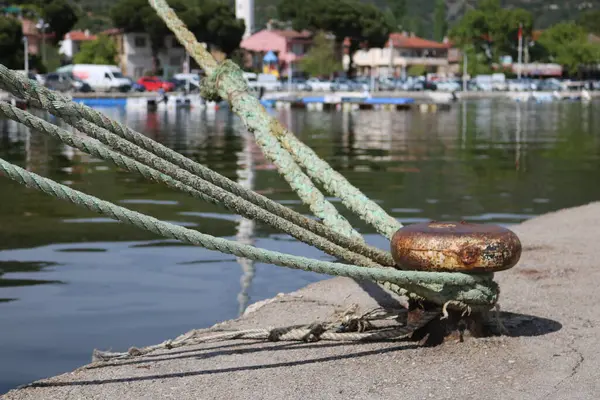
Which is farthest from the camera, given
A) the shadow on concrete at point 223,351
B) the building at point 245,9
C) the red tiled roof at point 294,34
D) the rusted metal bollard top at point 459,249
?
the red tiled roof at point 294,34

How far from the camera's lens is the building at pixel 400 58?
153250 millimetres

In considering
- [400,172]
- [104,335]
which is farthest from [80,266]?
[400,172]

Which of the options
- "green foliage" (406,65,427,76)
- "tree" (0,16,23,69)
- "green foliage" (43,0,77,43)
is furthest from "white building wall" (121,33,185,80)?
"green foliage" (406,65,427,76)

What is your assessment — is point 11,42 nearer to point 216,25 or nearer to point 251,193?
point 216,25

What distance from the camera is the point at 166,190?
15.8m

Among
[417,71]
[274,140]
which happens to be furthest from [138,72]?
[274,140]

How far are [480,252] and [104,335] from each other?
2.83m

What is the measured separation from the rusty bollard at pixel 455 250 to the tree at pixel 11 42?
8333 cm

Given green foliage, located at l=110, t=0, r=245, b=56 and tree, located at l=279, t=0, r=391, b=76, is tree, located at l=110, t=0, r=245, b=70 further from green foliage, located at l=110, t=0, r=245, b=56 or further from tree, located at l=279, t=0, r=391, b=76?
tree, located at l=279, t=0, r=391, b=76

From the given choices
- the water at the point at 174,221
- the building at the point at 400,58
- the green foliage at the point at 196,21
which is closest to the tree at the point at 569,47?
the building at the point at 400,58

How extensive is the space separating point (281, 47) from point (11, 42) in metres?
52.9

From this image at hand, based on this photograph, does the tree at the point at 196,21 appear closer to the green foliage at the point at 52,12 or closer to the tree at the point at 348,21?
the green foliage at the point at 52,12

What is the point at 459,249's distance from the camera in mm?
5344

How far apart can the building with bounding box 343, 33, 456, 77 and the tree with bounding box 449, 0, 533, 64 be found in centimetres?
695
